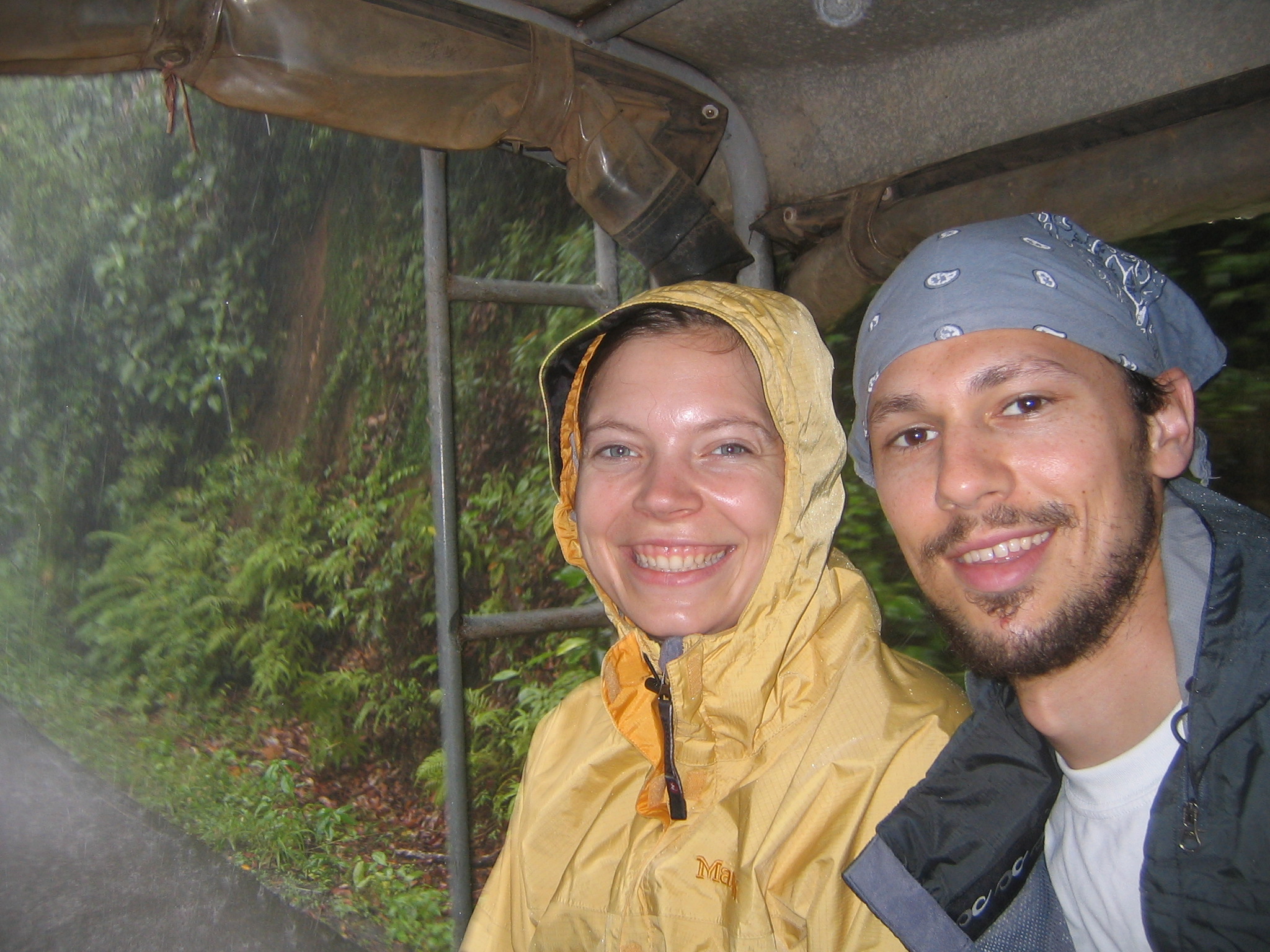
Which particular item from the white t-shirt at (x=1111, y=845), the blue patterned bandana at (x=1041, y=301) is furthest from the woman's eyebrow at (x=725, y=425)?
the white t-shirt at (x=1111, y=845)

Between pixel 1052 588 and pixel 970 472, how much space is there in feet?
0.67

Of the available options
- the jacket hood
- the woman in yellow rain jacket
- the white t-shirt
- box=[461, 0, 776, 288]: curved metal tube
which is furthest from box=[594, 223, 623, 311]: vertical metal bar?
the white t-shirt

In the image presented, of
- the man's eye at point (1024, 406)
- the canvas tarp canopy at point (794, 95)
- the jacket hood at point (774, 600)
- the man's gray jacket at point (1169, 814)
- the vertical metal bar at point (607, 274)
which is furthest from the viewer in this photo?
the vertical metal bar at point (607, 274)

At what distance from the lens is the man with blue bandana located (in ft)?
4.19

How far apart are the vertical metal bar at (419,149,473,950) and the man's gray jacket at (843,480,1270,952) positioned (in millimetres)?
1762

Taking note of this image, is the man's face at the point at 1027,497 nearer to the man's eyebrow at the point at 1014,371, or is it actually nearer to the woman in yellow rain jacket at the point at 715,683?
the man's eyebrow at the point at 1014,371

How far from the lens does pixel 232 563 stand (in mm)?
7539

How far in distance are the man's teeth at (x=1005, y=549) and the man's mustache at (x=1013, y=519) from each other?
2 centimetres

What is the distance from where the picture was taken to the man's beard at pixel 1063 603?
1.33 metres

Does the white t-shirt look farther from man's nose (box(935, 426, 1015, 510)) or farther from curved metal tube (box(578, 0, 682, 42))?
curved metal tube (box(578, 0, 682, 42))

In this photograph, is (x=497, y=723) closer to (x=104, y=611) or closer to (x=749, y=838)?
(x=104, y=611)

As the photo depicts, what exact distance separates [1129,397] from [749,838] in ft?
3.03

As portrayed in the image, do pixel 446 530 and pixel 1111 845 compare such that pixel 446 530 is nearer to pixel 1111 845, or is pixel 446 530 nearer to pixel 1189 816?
pixel 1111 845

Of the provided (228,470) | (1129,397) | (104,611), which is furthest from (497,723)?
→ (1129,397)
